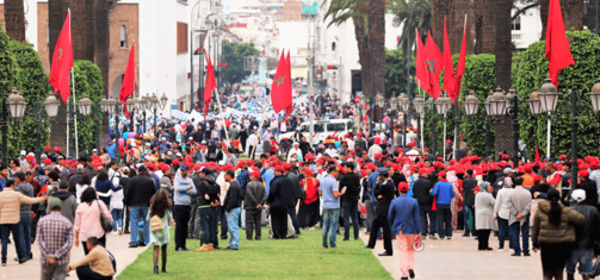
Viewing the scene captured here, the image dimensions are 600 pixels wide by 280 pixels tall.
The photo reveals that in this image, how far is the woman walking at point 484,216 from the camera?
2106 cm

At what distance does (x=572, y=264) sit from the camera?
1523 centimetres

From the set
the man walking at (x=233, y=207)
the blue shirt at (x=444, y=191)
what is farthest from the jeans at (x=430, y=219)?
the man walking at (x=233, y=207)

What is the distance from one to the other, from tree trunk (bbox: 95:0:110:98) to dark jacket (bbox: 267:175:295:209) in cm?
2504

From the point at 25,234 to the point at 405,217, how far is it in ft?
19.7

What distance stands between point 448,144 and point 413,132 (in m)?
10.3

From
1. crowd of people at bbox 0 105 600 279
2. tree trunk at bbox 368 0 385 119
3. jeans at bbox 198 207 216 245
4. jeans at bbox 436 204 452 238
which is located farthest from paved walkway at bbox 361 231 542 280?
tree trunk at bbox 368 0 385 119

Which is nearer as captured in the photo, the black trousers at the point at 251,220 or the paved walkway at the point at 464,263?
the paved walkway at the point at 464,263

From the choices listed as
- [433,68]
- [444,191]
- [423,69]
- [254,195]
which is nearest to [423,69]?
[423,69]

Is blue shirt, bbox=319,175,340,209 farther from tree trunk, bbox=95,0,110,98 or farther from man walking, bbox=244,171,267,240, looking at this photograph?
tree trunk, bbox=95,0,110,98

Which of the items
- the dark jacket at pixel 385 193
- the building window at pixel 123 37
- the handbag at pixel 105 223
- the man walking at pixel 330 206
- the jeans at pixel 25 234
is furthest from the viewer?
the building window at pixel 123 37

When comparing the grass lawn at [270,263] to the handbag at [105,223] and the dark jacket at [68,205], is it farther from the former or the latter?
the dark jacket at [68,205]

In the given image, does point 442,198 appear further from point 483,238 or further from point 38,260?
point 38,260

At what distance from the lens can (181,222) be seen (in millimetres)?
20438

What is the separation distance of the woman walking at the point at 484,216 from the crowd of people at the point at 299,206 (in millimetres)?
23
